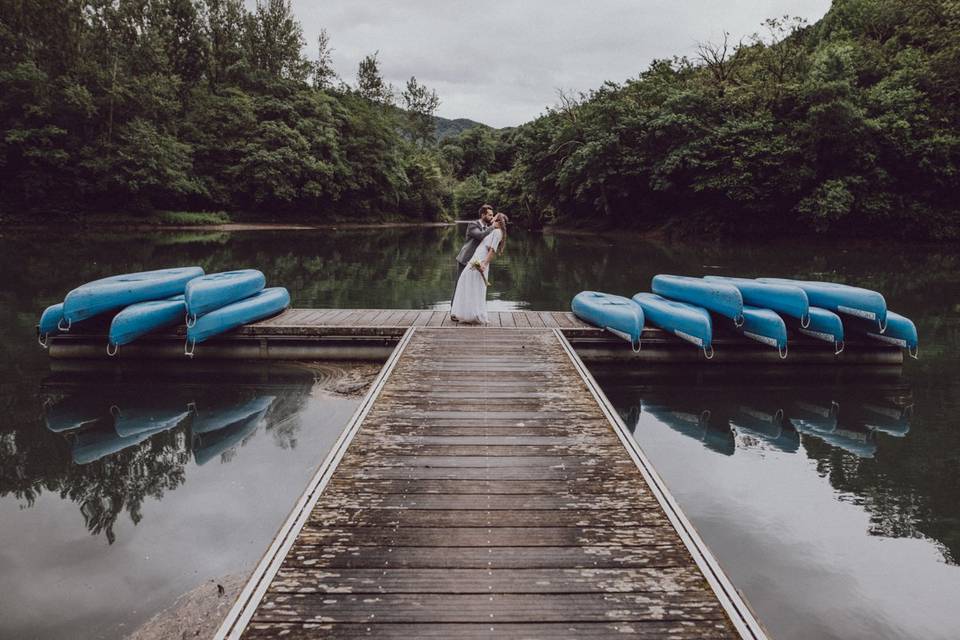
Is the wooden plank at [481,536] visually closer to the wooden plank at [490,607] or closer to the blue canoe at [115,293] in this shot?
the wooden plank at [490,607]

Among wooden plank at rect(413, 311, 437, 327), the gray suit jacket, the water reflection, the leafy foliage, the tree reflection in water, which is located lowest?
the water reflection

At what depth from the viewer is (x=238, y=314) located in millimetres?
8406

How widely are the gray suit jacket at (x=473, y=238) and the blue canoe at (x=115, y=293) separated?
4514mm

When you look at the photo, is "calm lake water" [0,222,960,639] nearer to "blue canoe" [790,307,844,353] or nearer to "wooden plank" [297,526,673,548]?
"blue canoe" [790,307,844,353]

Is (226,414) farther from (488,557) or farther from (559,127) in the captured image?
(559,127)

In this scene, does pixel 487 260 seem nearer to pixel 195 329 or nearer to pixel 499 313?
pixel 499 313

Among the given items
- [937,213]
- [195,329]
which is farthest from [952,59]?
[195,329]

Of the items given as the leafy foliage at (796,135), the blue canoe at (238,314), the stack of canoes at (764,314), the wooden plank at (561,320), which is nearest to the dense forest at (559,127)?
the leafy foliage at (796,135)

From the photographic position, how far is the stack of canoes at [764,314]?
8008 millimetres

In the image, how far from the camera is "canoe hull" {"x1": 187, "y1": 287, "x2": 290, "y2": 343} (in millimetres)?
7918

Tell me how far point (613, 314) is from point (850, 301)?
344cm

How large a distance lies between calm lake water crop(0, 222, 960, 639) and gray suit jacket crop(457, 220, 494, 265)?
2.56 m

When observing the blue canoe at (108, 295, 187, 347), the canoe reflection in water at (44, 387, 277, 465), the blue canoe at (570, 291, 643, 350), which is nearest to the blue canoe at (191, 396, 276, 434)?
the canoe reflection in water at (44, 387, 277, 465)

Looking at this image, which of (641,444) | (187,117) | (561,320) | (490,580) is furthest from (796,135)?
(187,117)
